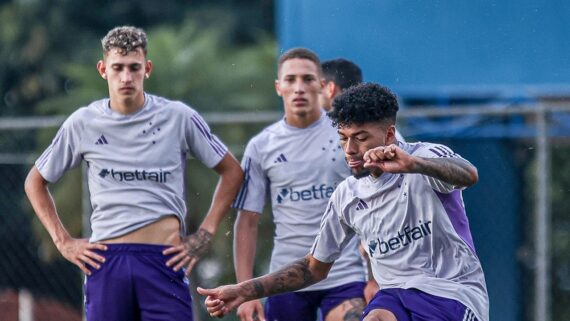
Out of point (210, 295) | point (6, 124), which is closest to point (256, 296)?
point (210, 295)

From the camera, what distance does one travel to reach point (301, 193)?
291 inches

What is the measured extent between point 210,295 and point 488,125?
4314mm

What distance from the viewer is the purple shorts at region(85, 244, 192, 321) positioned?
7023 mm

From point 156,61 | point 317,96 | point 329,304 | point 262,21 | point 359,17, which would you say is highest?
point 262,21

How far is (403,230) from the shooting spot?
5.84m

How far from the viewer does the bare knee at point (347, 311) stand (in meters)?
7.19

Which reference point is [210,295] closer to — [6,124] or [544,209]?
[544,209]

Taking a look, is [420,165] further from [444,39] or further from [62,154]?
[444,39]

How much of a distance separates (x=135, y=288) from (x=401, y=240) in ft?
6.19

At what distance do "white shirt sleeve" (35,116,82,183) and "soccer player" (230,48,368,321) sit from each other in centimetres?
105

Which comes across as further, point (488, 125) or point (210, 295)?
point (488, 125)

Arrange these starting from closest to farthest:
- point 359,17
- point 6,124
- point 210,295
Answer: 1. point 210,295
2. point 359,17
3. point 6,124

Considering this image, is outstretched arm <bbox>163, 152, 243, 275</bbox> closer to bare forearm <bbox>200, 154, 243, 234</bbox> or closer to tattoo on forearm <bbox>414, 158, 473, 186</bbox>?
bare forearm <bbox>200, 154, 243, 234</bbox>

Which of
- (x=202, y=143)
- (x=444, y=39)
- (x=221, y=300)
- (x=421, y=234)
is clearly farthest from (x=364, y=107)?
(x=444, y=39)
